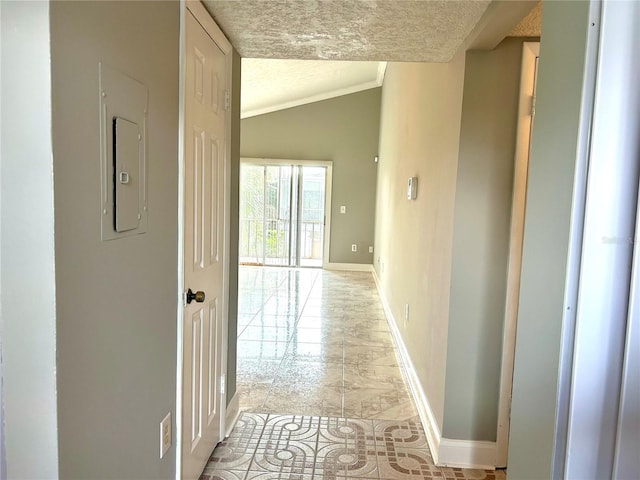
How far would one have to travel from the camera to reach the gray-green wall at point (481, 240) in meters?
2.04

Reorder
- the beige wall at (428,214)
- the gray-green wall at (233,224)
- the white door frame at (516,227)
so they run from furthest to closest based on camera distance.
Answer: the gray-green wall at (233,224) < the beige wall at (428,214) < the white door frame at (516,227)

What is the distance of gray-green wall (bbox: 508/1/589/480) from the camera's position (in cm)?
80

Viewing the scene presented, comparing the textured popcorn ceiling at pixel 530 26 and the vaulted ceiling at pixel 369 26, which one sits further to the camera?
the textured popcorn ceiling at pixel 530 26

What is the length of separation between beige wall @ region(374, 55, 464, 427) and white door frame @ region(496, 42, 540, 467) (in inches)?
10.9

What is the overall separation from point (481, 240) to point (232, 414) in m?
1.70

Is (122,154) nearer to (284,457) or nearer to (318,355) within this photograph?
(284,457)

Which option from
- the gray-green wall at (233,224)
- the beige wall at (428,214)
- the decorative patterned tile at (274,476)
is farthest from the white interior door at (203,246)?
the beige wall at (428,214)

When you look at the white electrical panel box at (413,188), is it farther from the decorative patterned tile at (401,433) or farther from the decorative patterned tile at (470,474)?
the decorative patterned tile at (470,474)

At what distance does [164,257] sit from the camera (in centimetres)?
146

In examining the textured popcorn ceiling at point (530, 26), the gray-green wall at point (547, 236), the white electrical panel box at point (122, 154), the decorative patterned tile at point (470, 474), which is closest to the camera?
the gray-green wall at point (547, 236)

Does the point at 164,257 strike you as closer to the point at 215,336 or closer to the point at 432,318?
the point at 215,336

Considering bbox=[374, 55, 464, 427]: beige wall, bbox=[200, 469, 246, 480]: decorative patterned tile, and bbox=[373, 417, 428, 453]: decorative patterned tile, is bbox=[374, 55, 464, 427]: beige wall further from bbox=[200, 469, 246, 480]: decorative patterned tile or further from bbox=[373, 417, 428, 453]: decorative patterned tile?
bbox=[200, 469, 246, 480]: decorative patterned tile

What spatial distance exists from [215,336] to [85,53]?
154 centimetres

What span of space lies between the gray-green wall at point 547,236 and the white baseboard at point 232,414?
5.85 ft
